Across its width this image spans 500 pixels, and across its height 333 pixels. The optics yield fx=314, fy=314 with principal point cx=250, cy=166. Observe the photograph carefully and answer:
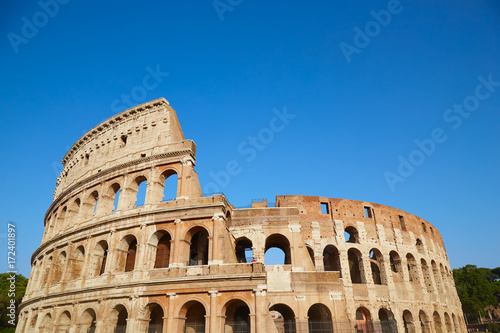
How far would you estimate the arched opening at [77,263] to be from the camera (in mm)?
21245

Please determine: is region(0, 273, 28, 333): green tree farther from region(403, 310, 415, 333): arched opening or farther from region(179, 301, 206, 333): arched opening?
region(403, 310, 415, 333): arched opening

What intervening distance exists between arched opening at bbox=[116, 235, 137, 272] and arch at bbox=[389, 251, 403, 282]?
1991 centimetres

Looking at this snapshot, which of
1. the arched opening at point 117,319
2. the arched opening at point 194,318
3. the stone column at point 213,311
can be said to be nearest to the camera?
the stone column at point 213,311

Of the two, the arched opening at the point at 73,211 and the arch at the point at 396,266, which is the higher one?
the arched opening at the point at 73,211

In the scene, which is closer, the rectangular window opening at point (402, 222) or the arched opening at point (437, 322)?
the arched opening at point (437, 322)

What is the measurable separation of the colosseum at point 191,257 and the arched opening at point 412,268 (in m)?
0.10

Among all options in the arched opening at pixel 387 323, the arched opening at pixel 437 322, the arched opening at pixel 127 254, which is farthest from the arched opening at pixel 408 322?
the arched opening at pixel 127 254

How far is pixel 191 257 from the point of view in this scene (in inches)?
814

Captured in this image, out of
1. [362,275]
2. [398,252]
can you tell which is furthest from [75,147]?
[398,252]

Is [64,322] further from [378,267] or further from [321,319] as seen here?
[378,267]

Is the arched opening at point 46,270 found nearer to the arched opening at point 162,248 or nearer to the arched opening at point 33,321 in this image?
the arched opening at point 33,321

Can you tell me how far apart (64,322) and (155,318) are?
6538mm

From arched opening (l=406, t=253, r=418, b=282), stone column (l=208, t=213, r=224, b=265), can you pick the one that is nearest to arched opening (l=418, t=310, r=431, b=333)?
arched opening (l=406, t=253, r=418, b=282)

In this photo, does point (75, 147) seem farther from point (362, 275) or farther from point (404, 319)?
point (404, 319)
